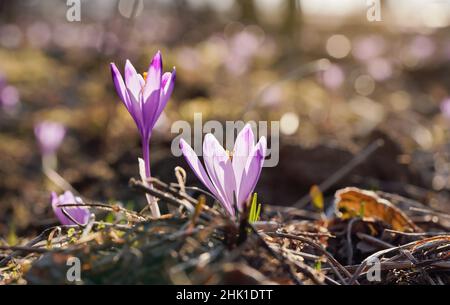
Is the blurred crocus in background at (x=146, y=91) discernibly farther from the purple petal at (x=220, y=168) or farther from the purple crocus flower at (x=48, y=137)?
the purple crocus flower at (x=48, y=137)

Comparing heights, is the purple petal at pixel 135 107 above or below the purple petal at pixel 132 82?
below

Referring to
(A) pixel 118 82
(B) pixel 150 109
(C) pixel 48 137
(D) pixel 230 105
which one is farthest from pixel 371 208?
(D) pixel 230 105

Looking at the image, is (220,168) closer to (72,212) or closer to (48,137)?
(72,212)

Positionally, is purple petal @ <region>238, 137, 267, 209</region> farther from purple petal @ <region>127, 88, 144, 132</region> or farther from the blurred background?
the blurred background

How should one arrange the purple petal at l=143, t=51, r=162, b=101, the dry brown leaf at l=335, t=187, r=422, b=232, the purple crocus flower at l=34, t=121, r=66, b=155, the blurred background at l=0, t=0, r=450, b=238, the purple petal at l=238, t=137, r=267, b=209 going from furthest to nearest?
the purple crocus flower at l=34, t=121, r=66, b=155 → the blurred background at l=0, t=0, r=450, b=238 → the dry brown leaf at l=335, t=187, r=422, b=232 → the purple petal at l=143, t=51, r=162, b=101 → the purple petal at l=238, t=137, r=267, b=209

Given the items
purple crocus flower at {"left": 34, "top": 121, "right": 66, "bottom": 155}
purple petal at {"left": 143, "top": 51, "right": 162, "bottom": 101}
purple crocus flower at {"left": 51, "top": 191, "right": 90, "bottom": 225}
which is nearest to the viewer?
purple petal at {"left": 143, "top": 51, "right": 162, "bottom": 101}

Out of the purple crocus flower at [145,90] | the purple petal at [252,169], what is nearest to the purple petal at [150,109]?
the purple crocus flower at [145,90]

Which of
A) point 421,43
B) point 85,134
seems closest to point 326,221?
point 85,134

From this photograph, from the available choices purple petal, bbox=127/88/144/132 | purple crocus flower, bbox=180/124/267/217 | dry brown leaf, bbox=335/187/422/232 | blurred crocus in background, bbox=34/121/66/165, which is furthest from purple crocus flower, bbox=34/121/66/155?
purple crocus flower, bbox=180/124/267/217
